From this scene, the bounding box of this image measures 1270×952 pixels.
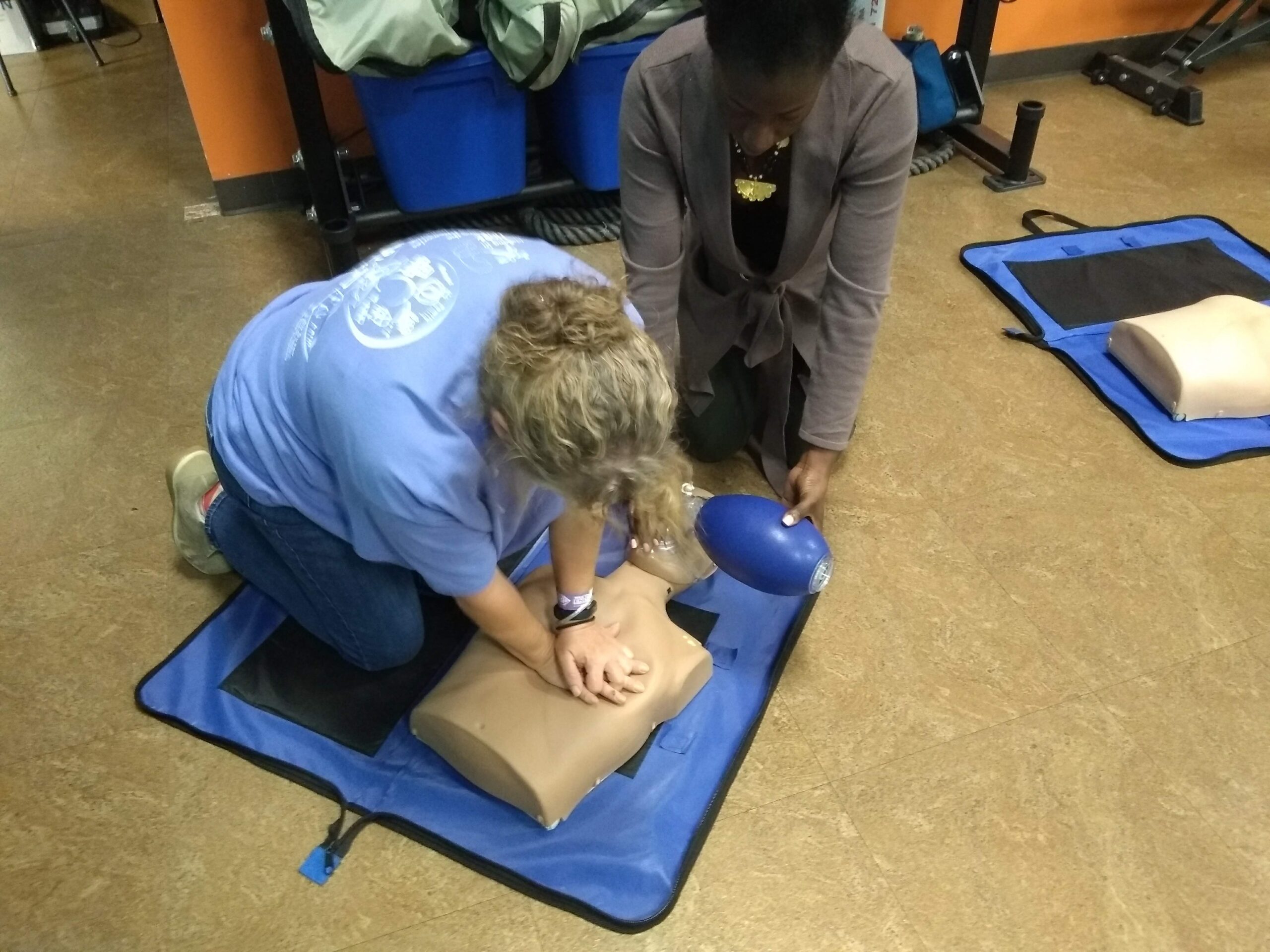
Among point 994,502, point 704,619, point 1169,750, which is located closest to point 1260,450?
point 994,502

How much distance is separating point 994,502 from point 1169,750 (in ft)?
1.61

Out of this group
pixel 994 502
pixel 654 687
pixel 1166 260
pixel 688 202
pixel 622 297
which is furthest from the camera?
pixel 1166 260

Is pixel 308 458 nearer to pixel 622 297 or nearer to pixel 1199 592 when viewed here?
pixel 622 297

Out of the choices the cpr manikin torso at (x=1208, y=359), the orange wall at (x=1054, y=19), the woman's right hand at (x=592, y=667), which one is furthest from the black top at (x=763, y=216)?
the orange wall at (x=1054, y=19)

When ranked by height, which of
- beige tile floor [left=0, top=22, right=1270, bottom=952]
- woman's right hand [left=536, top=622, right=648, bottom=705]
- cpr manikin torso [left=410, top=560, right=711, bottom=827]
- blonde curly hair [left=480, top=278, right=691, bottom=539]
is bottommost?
beige tile floor [left=0, top=22, right=1270, bottom=952]

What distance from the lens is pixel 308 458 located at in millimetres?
1064

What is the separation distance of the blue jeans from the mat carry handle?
69.1 inches

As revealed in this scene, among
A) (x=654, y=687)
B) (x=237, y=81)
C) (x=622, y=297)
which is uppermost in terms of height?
(x=622, y=297)

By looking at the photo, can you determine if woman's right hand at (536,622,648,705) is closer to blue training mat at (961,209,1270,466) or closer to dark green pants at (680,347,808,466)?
dark green pants at (680,347,808,466)

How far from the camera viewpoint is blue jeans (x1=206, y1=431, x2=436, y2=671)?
1190 mm

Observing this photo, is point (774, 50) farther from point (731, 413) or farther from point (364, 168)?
point (364, 168)

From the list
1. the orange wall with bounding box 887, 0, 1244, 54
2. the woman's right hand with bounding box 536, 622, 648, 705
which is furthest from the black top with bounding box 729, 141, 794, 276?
the orange wall with bounding box 887, 0, 1244, 54

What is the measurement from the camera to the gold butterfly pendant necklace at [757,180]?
1.31 m

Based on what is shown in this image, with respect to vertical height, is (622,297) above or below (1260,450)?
above
